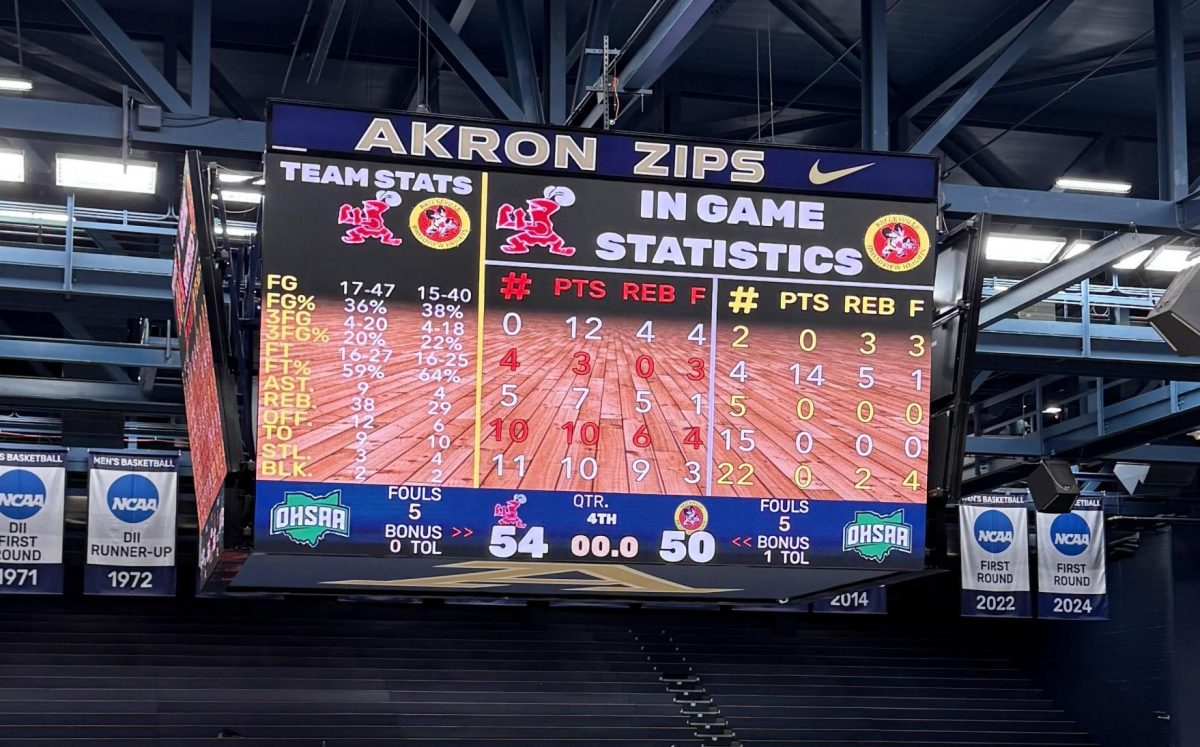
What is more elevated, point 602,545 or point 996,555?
point 602,545

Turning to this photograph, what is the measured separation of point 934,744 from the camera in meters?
27.4

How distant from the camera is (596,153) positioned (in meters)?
9.73

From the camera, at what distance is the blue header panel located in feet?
30.7

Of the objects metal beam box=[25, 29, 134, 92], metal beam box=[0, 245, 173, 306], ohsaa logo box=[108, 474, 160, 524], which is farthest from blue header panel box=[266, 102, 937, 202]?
ohsaa logo box=[108, 474, 160, 524]

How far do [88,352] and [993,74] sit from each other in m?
12.5

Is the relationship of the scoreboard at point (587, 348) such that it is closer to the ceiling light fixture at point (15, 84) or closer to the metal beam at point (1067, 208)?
the metal beam at point (1067, 208)

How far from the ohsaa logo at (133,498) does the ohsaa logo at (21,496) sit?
984 millimetres

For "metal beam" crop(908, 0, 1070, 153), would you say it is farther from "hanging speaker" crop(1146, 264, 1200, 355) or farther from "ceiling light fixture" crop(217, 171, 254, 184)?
"ceiling light fixture" crop(217, 171, 254, 184)

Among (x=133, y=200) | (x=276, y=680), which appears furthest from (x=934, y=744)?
(x=133, y=200)

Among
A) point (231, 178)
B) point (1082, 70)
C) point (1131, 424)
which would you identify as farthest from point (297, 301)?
point (1131, 424)

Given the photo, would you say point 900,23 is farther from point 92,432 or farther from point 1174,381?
point 92,432

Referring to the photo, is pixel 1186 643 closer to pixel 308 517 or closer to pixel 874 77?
pixel 874 77

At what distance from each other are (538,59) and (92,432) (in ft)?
33.8

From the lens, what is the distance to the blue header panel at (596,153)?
30.7 ft
